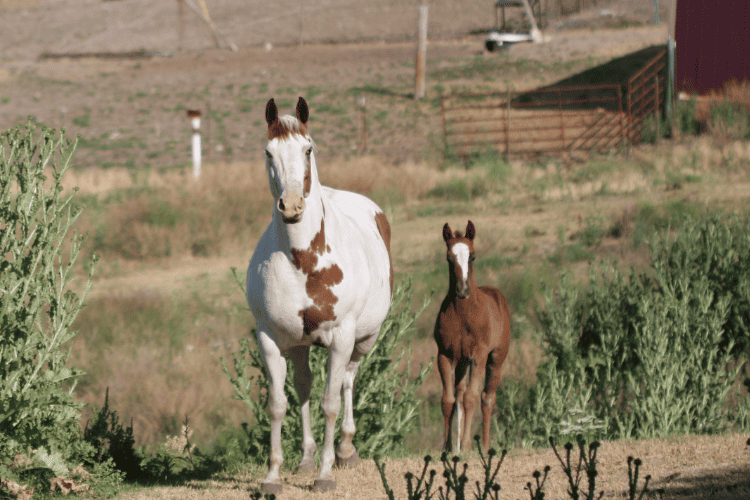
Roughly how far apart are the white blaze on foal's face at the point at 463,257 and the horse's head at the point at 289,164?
6.35ft

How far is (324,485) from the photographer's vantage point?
18.4 ft

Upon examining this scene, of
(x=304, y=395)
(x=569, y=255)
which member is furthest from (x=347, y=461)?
(x=569, y=255)

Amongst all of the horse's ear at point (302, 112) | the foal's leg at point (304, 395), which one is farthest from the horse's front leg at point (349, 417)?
the horse's ear at point (302, 112)

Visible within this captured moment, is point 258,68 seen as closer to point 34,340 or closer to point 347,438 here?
point 347,438

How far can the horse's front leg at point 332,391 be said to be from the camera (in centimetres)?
561

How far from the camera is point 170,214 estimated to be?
1911 centimetres

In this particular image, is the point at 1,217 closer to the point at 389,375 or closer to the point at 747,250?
the point at 389,375

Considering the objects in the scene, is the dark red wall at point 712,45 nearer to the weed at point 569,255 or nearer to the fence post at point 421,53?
the fence post at point 421,53

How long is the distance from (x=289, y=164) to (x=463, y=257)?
2.27 meters

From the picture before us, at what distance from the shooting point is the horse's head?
16.5 feet

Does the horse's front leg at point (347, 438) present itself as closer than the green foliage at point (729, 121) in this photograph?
Yes

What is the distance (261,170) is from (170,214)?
154 inches

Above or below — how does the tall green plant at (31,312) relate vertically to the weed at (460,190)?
below

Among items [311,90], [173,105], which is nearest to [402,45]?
[311,90]
